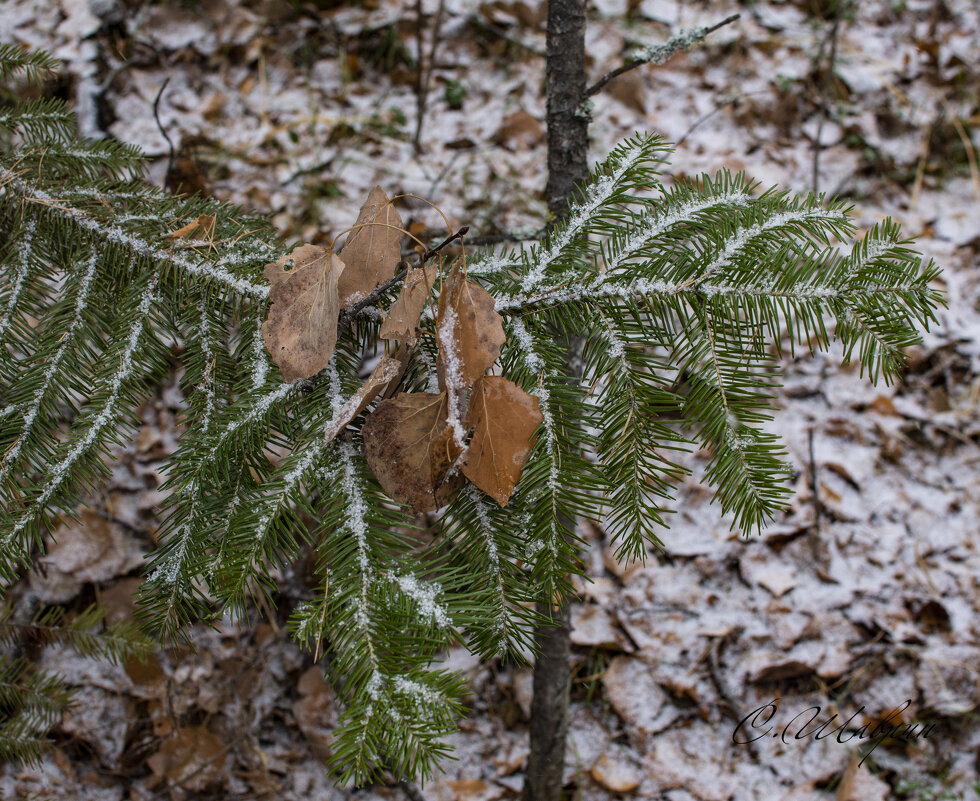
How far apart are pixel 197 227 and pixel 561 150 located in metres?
0.70

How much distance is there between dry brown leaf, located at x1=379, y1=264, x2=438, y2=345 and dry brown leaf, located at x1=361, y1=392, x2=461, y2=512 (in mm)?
73

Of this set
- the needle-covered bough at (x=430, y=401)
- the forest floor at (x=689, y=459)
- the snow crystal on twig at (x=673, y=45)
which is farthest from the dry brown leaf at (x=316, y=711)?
the snow crystal on twig at (x=673, y=45)

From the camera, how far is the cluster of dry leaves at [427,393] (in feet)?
2.24

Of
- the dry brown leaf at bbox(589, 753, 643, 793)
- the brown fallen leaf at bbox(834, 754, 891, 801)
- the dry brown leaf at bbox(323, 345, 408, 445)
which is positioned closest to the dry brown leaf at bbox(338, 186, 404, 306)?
the dry brown leaf at bbox(323, 345, 408, 445)

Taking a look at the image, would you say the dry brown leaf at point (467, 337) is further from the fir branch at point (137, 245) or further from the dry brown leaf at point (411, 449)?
the fir branch at point (137, 245)

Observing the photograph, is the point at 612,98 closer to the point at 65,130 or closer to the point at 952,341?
the point at 952,341

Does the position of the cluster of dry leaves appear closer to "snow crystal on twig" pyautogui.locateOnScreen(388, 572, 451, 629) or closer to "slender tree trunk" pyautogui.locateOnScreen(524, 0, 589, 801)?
"snow crystal on twig" pyautogui.locateOnScreen(388, 572, 451, 629)

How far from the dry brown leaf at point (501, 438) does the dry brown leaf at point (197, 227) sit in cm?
55

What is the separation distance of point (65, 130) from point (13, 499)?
83 centimetres

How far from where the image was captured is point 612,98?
2844 millimetres

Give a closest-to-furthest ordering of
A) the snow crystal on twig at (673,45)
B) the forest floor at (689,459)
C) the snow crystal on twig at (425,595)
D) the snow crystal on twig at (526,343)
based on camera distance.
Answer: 1. the snow crystal on twig at (425,595)
2. the snow crystal on twig at (526,343)
3. the snow crystal on twig at (673,45)
4. the forest floor at (689,459)

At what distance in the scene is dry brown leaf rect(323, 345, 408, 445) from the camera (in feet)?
2.32

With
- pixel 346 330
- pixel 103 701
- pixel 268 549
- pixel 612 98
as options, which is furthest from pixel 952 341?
pixel 103 701

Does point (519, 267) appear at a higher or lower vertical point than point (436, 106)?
lower
